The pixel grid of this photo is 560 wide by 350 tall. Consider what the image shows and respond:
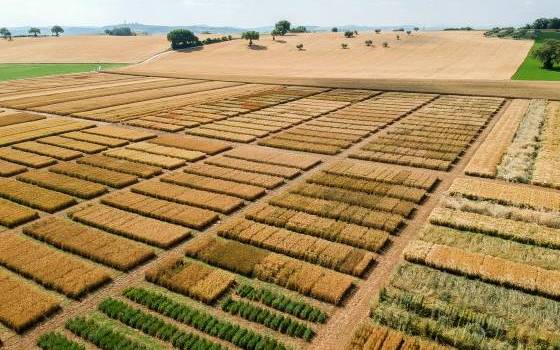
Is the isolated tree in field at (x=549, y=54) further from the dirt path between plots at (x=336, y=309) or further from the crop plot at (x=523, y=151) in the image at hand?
the dirt path between plots at (x=336, y=309)

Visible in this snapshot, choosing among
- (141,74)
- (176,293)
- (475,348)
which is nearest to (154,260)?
(176,293)

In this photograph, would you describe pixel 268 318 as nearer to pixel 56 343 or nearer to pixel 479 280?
pixel 56 343

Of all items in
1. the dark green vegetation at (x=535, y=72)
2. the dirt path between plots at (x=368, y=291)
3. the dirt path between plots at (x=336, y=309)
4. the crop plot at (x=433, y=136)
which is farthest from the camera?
the dark green vegetation at (x=535, y=72)

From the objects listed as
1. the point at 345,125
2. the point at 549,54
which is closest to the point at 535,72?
the point at 549,54

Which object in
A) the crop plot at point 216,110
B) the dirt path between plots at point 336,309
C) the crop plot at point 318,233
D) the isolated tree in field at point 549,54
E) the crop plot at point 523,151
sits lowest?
the dirt path between plots at point 336,309

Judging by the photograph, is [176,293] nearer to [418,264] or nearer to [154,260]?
[154,260]

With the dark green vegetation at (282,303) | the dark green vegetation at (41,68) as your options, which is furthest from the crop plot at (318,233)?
the dark green vegetation at (41,68)

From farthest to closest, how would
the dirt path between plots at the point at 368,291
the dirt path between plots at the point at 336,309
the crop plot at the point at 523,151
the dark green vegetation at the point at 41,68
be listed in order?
the dark green vegetation at the point at 41,68 → the crop plot at the point at 523,151 → the dirt path between plots at the point at 336,309 → the dirt path between plots at the point at 368,291
